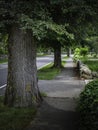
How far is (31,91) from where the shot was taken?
10469mm

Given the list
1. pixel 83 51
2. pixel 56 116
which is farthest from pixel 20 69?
pixel 83 51

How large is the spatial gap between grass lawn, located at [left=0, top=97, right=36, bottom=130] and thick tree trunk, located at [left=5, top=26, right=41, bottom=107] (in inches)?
17.3

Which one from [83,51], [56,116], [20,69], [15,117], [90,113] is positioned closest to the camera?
[90,113]

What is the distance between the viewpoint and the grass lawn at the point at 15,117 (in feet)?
25.9

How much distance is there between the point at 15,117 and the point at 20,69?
6.26ft

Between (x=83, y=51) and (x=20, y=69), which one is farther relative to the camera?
(x=83, y=51)

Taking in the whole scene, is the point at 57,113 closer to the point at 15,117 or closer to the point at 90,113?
the point at 15,117

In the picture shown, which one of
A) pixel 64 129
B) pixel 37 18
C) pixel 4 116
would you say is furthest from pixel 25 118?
pixel 37 18

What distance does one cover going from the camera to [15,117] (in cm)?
882

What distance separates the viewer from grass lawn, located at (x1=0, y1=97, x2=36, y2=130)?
790cm

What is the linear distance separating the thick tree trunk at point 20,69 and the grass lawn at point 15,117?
0.44 meters

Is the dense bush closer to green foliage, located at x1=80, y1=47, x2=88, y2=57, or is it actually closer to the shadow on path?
the shadow on path

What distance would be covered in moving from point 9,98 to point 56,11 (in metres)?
3.03

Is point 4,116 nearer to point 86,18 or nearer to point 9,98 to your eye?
point 9,98
